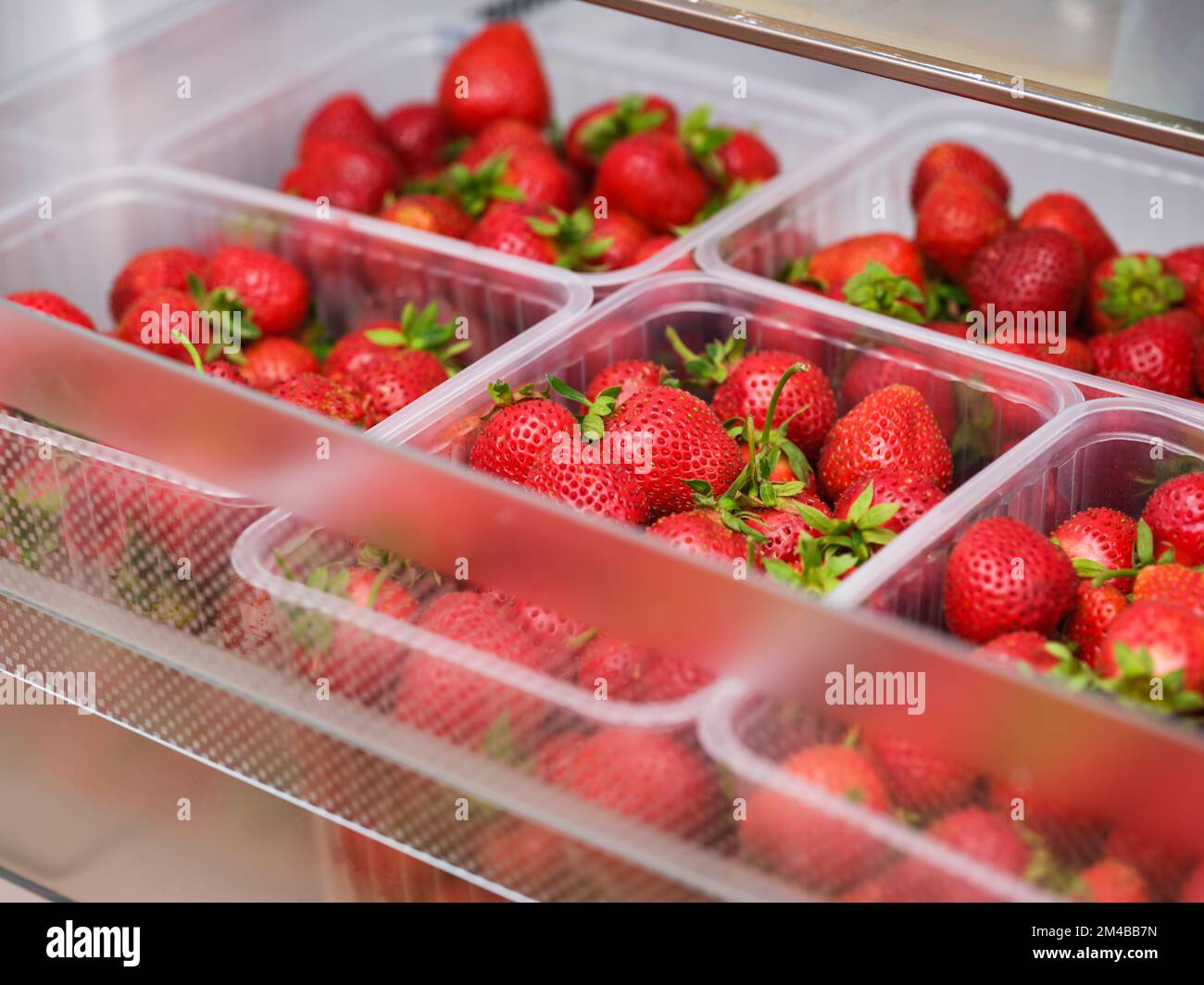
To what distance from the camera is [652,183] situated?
6.07 ft

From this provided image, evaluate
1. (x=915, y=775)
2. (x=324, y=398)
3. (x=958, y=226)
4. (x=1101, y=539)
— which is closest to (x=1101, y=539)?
(x=1101, y=539)

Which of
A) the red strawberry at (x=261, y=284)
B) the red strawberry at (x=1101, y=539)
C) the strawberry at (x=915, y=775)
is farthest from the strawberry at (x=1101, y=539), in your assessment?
the red strawberry at (x=261, y=284)

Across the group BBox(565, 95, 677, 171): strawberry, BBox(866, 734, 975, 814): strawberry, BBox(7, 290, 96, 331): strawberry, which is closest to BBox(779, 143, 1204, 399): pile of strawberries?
BBox(565, 95, 677, 171): strawberry

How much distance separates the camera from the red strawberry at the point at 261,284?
1.75m

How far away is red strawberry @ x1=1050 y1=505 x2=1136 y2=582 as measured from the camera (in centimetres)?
129

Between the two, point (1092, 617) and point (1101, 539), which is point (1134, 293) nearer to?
point (1101, 539)

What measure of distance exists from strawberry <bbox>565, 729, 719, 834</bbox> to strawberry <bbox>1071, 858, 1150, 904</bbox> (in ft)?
0.78

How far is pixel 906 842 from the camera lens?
3.18 feet

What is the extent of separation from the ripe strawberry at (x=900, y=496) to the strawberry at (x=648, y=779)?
32 cm

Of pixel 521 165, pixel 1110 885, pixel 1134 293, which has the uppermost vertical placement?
pixel 521 165

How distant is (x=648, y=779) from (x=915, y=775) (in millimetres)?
181

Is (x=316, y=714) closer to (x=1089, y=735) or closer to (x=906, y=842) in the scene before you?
(x=906, y=842)

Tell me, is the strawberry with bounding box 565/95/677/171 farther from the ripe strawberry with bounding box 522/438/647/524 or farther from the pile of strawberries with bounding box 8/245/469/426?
the ripe strawberry with bounding box 522/438/647/524
